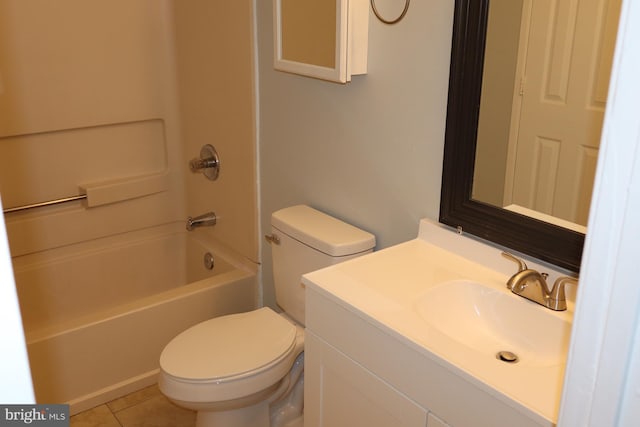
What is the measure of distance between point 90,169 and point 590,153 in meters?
2.12

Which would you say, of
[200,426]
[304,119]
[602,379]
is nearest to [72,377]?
[200,426]

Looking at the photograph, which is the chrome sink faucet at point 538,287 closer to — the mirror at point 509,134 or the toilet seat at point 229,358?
the mirror at point 509,134

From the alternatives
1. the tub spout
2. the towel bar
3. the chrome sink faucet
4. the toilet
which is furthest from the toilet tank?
the towel bar

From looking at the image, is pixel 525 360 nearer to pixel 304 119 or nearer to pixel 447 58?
pixel 447 58

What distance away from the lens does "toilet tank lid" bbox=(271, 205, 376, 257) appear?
1.95 meters

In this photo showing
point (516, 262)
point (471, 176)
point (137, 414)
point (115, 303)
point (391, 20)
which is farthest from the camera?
point (115, 303)

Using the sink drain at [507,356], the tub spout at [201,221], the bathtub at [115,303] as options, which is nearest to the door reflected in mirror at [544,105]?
the sink drain at [507,356]

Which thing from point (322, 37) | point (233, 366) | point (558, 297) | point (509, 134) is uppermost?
point (322, 37)

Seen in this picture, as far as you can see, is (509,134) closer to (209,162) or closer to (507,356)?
(507,356)

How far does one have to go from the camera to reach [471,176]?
1.68 m

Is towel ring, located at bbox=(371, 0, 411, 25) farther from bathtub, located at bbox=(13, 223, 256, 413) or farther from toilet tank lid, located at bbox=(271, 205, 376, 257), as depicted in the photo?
bathtub, located at bbox=(13, 223, 256, 413)

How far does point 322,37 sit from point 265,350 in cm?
98

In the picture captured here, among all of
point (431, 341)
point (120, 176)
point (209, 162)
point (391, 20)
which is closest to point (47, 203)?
point (120, 176)

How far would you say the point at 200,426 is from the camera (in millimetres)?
2094
